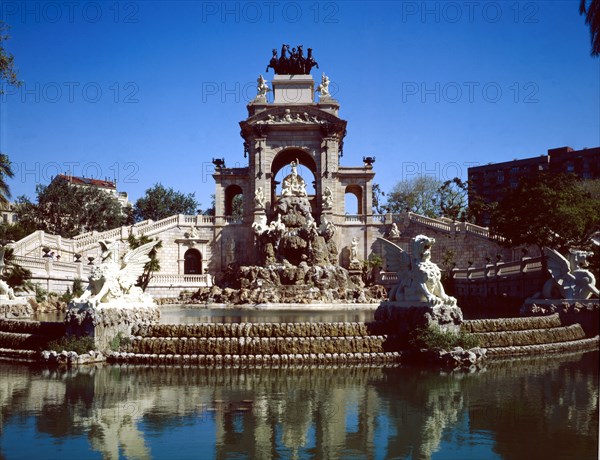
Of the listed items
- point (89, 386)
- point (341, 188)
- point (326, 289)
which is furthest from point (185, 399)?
point (341, 188)

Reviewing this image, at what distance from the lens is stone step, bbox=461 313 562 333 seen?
18906mm

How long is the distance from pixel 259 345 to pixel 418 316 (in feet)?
14.8

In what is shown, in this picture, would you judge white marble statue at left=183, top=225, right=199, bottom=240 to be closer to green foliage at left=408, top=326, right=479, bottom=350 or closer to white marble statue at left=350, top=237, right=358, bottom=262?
white marble statue at left=350, top=237, right=358, bottom=262

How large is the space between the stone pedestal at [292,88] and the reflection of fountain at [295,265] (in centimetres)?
852

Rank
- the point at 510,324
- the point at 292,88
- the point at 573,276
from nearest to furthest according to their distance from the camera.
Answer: the point at 510,324 < the point at 573,276 < the point at 292,88

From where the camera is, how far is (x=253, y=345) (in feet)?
57.1

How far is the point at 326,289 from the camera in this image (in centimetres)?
4419

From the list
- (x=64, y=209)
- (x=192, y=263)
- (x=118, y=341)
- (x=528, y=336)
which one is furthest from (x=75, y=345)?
(x=64, y=209)

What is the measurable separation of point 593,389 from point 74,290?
31.2 meters

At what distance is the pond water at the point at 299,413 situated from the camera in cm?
978

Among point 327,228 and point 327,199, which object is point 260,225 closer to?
point 327,228

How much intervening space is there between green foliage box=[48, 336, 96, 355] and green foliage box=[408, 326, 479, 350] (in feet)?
28.8

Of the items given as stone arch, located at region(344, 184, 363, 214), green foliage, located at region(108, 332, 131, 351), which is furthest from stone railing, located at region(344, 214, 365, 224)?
green foliage, located at region(108, 332, 131, 351)

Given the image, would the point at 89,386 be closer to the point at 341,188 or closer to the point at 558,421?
the point at 558,421
